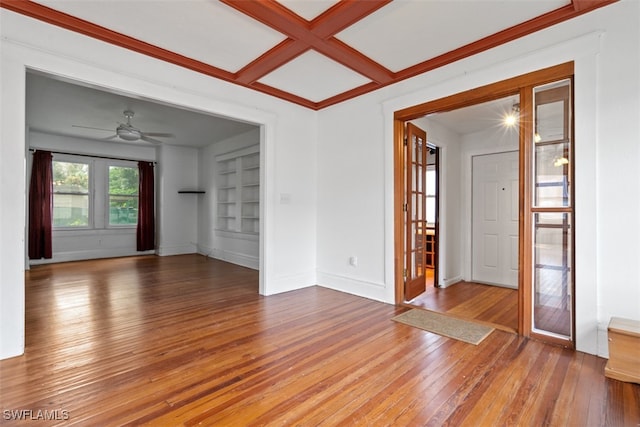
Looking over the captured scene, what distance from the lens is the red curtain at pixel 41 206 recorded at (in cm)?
632

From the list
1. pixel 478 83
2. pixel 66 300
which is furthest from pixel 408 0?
pixel 66 300

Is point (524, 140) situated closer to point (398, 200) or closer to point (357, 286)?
point (398, 200)

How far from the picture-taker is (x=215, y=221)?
24.9 feet

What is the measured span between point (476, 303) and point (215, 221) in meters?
6.00

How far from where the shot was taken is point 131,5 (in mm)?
2398

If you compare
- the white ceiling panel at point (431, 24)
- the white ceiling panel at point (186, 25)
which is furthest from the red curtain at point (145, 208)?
the white ceiling panel at point (431, 24)

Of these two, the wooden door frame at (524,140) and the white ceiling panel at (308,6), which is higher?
the white ceiling panel at (308,6)

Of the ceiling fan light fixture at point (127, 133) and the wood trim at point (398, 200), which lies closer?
the wood trim at point (398, 200)

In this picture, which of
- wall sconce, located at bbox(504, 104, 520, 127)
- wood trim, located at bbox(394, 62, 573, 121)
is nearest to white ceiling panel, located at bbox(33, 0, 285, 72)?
wood trim, located at bbox(394, 62, 573, 121)

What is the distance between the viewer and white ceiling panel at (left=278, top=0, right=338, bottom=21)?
2.31 metres

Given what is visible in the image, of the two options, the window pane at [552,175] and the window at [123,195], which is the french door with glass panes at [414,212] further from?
the window at [123,195]

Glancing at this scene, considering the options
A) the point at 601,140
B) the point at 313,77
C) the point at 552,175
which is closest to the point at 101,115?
the point at 313,77

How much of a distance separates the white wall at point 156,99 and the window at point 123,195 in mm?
5418

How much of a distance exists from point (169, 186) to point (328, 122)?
525 cm
